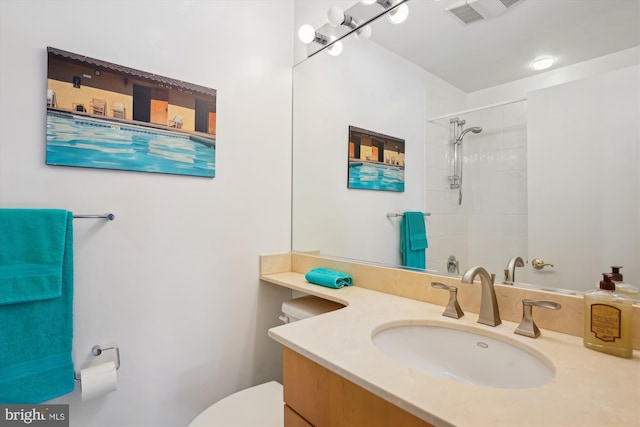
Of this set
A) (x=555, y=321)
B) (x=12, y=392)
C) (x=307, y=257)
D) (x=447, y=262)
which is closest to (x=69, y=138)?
(x=12, y=392)

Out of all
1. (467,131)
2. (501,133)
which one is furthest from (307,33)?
(501,133)

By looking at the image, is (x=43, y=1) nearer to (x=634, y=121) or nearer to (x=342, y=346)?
(x=342, y=346)

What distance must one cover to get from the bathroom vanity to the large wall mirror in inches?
5.2

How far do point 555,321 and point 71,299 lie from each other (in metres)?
1.58

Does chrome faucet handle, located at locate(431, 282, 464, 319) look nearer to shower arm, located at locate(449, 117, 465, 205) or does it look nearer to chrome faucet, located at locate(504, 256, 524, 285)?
chrome faucet, located at locate(504, 256, 524, 285)

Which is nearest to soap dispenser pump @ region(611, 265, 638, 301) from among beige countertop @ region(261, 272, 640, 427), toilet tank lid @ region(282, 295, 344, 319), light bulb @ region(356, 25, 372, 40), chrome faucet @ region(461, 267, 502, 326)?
beige countertop @ region(261, 272, 640, 427)

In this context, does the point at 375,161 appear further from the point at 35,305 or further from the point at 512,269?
the point at 35,305

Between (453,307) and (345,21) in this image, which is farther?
(345,21)

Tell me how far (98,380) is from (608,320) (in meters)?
1.58

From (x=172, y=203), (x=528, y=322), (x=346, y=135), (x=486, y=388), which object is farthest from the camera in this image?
(x=346, y=135)

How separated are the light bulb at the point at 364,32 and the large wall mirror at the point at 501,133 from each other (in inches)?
0.9

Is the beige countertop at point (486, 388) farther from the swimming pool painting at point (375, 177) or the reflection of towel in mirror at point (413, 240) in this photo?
the swimming pool painting at point (375, 177)

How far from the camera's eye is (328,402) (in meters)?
0.80

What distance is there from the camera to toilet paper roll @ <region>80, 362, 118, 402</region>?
1.10m
